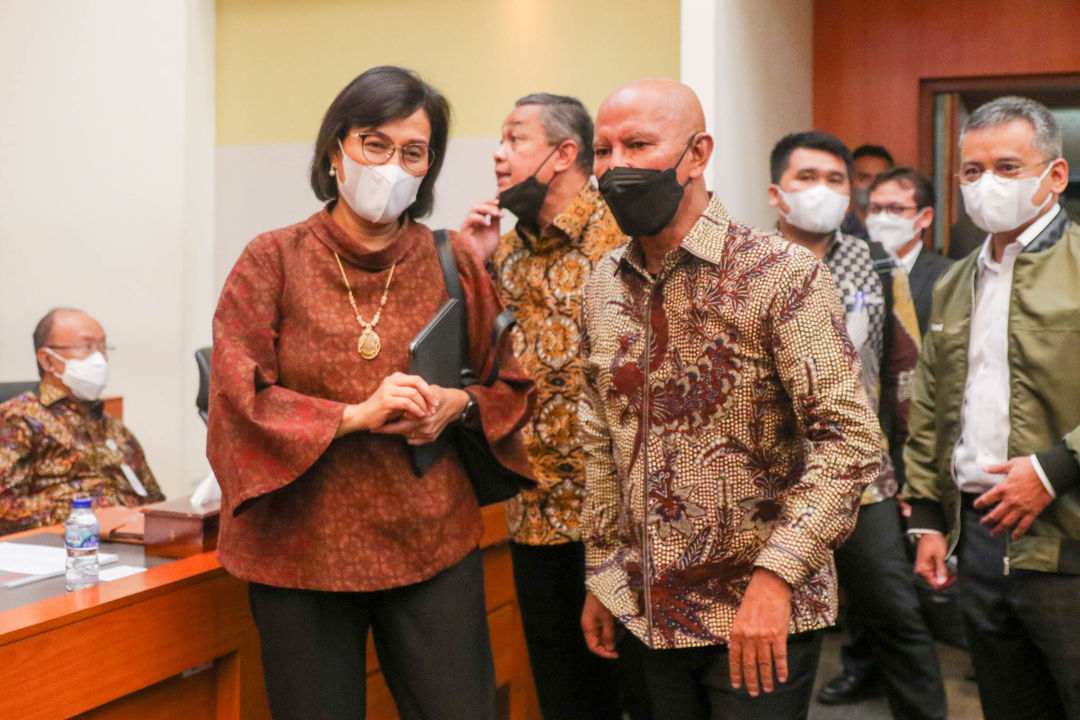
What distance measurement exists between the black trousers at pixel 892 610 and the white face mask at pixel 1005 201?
0.97 metres

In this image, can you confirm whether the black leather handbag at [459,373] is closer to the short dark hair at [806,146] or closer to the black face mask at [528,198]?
the black face mask at [528,198]

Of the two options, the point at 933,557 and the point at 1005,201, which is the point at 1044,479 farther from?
the point at 1005,201

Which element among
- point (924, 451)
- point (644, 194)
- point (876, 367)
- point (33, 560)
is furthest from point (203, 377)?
point (876, 367)

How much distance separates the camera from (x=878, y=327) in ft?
9.53

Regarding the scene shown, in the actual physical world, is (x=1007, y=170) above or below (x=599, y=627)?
above

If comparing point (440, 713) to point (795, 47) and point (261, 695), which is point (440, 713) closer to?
point (261, 695)

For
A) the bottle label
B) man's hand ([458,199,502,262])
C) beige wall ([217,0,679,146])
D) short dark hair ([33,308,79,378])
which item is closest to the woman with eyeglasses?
the bottle label

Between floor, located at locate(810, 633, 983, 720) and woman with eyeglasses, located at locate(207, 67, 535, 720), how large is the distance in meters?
1.99

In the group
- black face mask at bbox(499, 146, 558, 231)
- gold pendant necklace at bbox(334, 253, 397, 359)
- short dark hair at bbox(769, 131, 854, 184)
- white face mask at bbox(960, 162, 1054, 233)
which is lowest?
gold pendant necklace at bbox(334, 253, 397, 359)

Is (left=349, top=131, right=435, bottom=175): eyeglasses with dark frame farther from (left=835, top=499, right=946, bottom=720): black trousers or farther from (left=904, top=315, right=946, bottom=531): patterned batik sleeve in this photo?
(left=835, top=499, right=946, bottom=720): black trousers

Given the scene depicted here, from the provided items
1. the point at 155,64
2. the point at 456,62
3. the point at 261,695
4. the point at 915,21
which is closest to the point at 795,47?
the point at 915,21

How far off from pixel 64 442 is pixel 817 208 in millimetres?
2391

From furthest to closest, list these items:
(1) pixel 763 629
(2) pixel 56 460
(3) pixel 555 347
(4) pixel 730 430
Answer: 1. (2) pixel 56 460
2. (3) pixel 555 347
3. (4) pixel 730 430
4. (1) pixel 763 629

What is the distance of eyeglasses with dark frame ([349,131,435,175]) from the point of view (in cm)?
178
